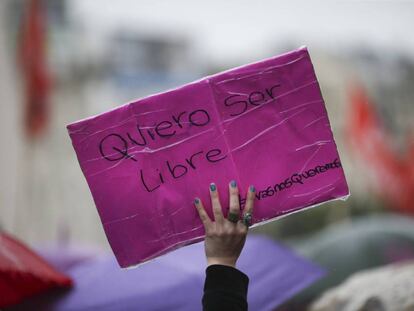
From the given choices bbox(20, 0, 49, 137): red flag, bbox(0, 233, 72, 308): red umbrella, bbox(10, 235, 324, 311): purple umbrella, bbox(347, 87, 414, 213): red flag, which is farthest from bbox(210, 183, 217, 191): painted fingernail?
bbox(347, 87, 414, 213): red flag

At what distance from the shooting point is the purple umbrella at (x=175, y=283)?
2.67m

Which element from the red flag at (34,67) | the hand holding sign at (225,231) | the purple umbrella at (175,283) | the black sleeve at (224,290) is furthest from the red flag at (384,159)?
the black sleeve at (224,290)

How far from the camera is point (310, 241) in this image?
14320 mm

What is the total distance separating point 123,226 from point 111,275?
1.06m

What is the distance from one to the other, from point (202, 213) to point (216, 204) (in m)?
0.06

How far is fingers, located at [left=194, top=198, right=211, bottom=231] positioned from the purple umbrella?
868 mm

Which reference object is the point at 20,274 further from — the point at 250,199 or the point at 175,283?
the point at 250,199

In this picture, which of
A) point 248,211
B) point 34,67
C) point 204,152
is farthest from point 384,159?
point 248,211

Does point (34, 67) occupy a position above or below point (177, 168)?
above

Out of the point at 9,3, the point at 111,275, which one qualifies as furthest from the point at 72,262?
the point at 9,3

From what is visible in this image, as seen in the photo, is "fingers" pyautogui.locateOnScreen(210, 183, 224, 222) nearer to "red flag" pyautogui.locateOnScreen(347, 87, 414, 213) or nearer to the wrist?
the wrist

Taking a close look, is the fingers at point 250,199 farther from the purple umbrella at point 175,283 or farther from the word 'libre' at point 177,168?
the purple umbrella at point 175,283

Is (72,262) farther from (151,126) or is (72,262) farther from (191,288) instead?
(151,126)

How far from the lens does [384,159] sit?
51.2 ft
